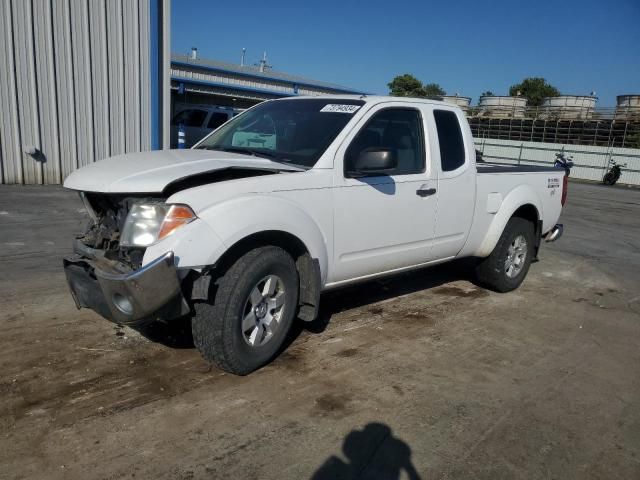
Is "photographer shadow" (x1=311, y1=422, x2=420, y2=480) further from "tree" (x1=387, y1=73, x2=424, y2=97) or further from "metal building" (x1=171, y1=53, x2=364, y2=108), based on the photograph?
"tree" (x1=387, y1=73, x2=424, y2=97)

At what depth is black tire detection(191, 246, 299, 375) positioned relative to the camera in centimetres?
333

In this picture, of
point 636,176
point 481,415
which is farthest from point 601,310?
point 636,176

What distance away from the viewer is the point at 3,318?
434cm

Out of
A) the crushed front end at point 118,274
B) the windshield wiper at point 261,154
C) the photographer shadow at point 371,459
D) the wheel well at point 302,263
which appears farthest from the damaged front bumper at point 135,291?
the windshield wiper at point 261,154

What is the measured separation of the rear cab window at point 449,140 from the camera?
4945mm

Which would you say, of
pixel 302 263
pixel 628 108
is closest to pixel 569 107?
pixel 628 108

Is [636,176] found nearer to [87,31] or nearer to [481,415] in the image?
[87,31]

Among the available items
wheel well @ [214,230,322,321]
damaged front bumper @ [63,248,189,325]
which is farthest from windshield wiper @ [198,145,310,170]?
damaged front bumper @ [63,248,189,325]

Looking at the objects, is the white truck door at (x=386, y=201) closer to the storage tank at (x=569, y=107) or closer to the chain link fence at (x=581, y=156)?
the chain link fence at (x=581, y=156)

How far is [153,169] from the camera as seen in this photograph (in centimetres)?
341

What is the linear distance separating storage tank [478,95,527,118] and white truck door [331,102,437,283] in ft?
125

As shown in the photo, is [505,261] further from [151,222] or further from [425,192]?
[151,222]

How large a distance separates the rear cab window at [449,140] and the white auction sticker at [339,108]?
3.27 feet

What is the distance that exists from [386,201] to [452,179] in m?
0.98
